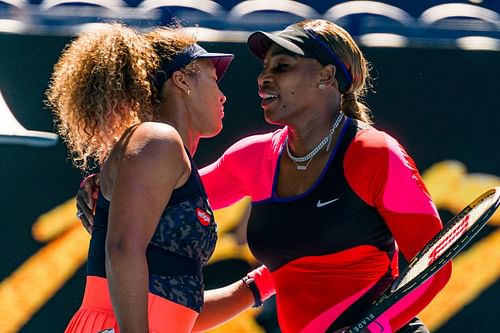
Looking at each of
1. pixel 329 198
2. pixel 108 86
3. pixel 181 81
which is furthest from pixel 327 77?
pixel 108 86

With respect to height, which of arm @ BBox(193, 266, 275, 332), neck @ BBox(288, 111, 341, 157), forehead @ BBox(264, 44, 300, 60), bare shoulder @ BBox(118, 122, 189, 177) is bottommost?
arm @ BBox(193, 266, 275, 332)

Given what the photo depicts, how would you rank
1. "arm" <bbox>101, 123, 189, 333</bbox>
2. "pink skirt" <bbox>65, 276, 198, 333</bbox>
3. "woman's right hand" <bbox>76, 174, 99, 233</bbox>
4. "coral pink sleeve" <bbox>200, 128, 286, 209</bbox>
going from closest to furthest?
1. "arm" <bbox>101, 123, 189, 333</bbox>
2. "pink skirt" <bbox>65, 276, 198, 333</bbox>
3. "woman's right hand" <bbox>76, 174, 99, 233</bbox>
4. "coral pink sleeve" <bbox>200, 128, 286, 209</bbox>

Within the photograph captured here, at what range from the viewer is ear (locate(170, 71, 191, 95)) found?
2.94 meters

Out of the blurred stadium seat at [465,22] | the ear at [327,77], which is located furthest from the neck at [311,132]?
the blurred stadium seat at [465,22]

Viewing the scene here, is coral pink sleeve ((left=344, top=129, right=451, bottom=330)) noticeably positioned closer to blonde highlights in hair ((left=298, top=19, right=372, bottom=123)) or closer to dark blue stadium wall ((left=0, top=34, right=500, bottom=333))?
blonde highlights in hair ((left=298, top=19, right=372, bottom=123))

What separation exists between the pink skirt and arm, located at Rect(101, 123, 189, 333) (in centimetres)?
11

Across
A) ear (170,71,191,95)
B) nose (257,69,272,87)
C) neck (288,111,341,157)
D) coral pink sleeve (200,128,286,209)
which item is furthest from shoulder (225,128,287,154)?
ear (170,71,191,95)

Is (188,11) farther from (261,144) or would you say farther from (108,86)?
(108,86)

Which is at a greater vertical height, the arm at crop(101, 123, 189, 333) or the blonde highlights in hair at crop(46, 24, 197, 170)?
the blonde highlights in hair at crop(46, 24, 197, 170)

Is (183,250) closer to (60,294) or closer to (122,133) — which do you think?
(122,133)

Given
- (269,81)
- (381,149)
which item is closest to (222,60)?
(269,81)

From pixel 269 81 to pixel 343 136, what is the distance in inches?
12.2

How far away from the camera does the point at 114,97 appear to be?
2.80 metres

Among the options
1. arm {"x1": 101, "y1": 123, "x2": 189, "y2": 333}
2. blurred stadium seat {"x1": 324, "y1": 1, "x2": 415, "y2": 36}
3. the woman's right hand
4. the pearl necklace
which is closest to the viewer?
arm {"x1": 101, "y1": 123, "x2": 189, "y2": 333}
